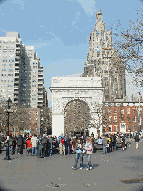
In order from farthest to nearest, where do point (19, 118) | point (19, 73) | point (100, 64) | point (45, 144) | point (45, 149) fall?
point (100, 64), point (19, 73), point (19, 118), point (45, 149), point (45, 144)

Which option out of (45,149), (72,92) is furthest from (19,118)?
(45,149)

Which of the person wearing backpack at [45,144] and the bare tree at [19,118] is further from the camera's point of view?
the bare tree at [19,118]

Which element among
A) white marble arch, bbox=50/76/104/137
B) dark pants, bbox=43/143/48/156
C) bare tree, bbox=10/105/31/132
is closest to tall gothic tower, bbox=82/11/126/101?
bare tree, bbox=10/105/31/132

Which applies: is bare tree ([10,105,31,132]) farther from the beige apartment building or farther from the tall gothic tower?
the tall gothic tower

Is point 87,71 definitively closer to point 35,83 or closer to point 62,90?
point 35,83

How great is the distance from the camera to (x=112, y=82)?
354 feet

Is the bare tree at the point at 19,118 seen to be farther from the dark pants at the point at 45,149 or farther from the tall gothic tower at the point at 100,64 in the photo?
the tall gothic tower at the point at 100,64

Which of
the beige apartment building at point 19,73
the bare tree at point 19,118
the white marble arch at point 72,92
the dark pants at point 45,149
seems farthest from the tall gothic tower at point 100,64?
the dark pants at point 45,149

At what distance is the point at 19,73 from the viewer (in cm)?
9750

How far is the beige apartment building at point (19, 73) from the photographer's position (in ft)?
305

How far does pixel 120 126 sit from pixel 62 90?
31.7 metres

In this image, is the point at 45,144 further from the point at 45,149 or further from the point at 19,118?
the point at 19,118

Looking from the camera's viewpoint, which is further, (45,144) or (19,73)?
(19,73)

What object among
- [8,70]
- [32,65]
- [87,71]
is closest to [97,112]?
[8,70]
